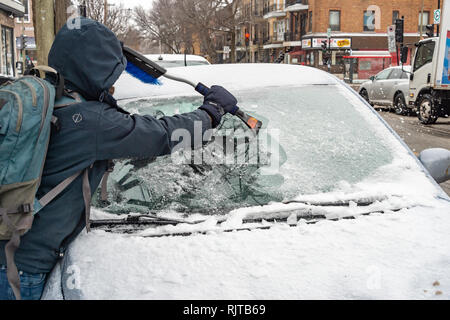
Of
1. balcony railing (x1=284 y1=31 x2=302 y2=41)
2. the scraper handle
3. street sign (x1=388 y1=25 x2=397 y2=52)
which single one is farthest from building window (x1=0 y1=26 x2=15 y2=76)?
balcony railing (x1=284 y1=31 x2=302 y2=41)

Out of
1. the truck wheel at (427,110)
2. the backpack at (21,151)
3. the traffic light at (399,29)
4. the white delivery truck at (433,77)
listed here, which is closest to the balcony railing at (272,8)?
the traffic light at (399,29)

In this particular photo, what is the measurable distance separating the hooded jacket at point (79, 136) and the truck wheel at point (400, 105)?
14.9m

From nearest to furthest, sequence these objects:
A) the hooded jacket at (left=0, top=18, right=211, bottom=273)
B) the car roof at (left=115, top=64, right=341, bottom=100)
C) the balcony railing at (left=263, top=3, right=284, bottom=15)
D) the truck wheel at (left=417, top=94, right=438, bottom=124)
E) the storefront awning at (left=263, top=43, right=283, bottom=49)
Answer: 1. the hooded jacket at (left=0, top=18, right=211, bottom=273)
2. the car roof at (left=115, top=64, right=341, bottom=100)
3. the truck wheel at (left=417, top=94, right=438, bottom=124)
4. the balcony railing at (left=263, top=3, right=284, bottom=15)
5. the storefront awning at (left=263, top=43, right=283, bottom=49)

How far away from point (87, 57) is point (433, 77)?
12722 millimetres

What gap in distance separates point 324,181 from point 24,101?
4.46ft

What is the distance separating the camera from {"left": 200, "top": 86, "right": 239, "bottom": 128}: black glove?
1.95 m

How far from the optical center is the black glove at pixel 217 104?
6.39ft

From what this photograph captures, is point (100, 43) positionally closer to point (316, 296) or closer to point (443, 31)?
point (316, 296)

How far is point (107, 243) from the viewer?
5.96ft

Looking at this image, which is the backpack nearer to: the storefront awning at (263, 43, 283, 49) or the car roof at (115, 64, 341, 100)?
the car roof at (115, 64, 341, 100)

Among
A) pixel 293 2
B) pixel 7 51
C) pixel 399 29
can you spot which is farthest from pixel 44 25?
pixel 293 2

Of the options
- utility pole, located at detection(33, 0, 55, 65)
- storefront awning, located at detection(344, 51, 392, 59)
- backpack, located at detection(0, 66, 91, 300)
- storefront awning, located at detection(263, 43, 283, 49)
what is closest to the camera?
backpack, located at detection(0, 66, 91, 300)

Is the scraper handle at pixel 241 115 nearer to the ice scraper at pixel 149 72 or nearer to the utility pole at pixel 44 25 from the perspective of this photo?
the ice scraper at pixel 149 72
